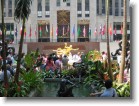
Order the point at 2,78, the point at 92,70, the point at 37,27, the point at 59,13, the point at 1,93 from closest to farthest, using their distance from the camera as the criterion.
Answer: the point at 1,93 → the point at 2,78 → the point at 92,70 → the point at 37,27 → the point at 59,13

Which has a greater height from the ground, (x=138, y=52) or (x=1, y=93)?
(x=138, y=52)

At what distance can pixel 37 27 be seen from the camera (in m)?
35.0

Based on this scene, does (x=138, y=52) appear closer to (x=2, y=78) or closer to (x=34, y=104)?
(x=34, y=104)

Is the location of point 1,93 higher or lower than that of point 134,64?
lower

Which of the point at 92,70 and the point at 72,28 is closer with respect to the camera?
the point at 92,70

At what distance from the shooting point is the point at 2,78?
5809 millimetres

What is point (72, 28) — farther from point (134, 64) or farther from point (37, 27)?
point (134, 64)

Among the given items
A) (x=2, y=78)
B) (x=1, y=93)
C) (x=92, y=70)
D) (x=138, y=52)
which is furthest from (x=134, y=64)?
(x=92, y=70)

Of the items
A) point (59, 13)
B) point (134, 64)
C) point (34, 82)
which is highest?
point (59, 13)

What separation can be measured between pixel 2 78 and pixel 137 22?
2.66 m

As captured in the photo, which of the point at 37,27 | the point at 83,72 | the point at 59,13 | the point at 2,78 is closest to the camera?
the point at 2,78

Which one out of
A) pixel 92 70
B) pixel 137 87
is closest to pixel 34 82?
pixel 92 70

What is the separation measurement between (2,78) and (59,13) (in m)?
31.8

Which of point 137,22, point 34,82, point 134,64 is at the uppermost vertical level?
point 137,22
